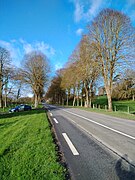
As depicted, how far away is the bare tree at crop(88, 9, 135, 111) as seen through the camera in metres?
23.0

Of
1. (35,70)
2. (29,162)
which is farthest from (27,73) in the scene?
(29,162)

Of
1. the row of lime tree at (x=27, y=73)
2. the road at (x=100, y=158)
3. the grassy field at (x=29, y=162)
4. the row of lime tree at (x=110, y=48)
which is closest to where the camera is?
the grassy field at (x=29, y=162)

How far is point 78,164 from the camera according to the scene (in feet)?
13.6

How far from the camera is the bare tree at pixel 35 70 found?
36906 millimetres

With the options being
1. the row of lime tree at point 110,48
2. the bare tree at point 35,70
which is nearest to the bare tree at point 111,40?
the row of lime tree at point 110,48

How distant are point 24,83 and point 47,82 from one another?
568 cm

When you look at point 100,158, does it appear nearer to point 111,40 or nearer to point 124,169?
point 124,169

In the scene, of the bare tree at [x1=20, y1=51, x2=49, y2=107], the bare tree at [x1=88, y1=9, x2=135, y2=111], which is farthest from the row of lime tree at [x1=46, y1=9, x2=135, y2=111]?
the bare tree at [x1=20, y1=51, x2=49, y2=107]

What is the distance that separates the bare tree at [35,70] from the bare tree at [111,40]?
16160 mm

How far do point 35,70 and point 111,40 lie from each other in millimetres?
19915

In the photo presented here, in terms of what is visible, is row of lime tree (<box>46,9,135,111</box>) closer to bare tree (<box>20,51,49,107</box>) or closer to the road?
bare tree (<box>20,51,49,107</box>)

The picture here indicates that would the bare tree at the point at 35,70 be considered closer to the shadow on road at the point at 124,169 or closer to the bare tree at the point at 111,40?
the bare tree at the point at 111,40

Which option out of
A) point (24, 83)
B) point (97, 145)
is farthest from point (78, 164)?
point (24, 83)

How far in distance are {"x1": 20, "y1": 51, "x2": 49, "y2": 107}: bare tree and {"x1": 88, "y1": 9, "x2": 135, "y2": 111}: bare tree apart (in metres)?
16.2
